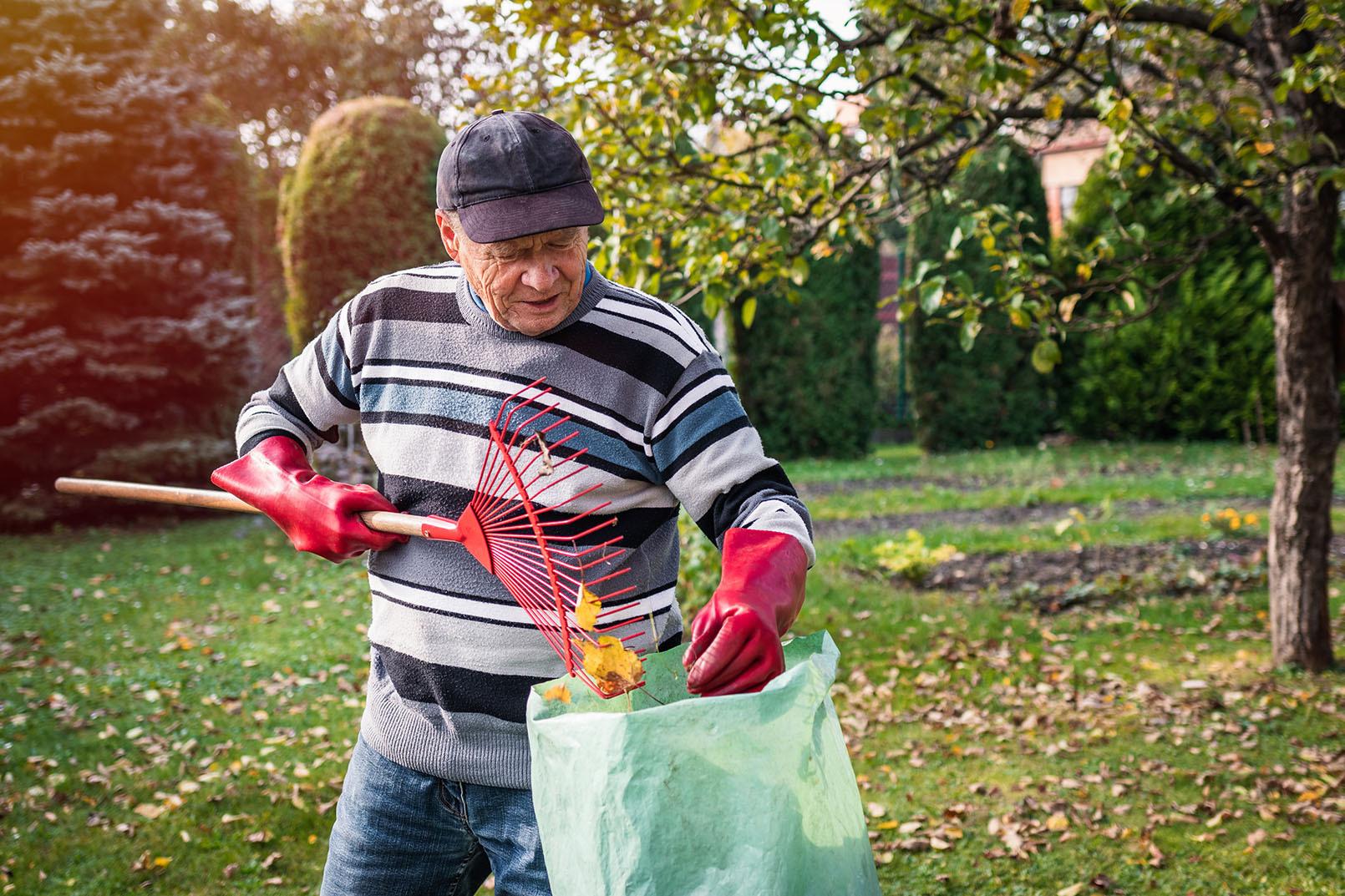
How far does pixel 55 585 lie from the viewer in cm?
739

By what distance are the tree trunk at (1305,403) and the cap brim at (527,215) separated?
3.51m

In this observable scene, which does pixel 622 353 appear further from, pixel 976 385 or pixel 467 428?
pixel 976 385

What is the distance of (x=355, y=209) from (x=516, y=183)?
8.24m

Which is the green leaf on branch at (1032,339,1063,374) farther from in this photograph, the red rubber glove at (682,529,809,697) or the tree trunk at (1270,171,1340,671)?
the red rubber glove at (682,529,809,697)

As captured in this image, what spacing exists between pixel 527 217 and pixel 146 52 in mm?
11420

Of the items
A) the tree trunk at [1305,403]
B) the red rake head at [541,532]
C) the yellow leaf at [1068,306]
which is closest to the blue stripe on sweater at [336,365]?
the red rake head at [541,532]

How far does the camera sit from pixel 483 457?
68.7 inches

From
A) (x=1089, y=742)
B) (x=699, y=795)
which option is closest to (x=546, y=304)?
(x=699, y=795)

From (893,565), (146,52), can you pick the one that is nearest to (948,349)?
(893,565)

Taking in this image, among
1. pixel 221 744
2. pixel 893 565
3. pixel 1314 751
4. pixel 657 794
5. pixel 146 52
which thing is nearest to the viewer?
pixel 657 794

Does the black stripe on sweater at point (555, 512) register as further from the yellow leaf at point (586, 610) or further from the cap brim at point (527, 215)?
the cap brim at point (527, 215)

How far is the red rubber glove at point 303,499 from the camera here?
1.78 meters

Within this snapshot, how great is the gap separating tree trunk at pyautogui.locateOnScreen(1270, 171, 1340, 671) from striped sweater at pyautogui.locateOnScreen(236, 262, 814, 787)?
340cm

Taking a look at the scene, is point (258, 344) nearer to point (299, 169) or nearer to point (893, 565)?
point (299, 169)
